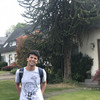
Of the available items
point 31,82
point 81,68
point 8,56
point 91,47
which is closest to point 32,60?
point 31,82

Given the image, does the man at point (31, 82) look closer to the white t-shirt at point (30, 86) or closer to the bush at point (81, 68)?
the white t-shirt at point (30, 86)

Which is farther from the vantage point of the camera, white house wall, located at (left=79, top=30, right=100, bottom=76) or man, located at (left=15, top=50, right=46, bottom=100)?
white house wall, located at (left=79, top=30, right=100, bottom=76)

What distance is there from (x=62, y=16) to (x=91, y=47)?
3.05 metres

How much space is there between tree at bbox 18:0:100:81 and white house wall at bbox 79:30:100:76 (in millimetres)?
1142

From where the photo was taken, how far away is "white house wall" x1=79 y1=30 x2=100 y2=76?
1294 cm

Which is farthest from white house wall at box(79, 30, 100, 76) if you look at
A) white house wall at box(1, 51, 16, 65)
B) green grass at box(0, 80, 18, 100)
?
white house wall at box(1, 51, 16, 65)

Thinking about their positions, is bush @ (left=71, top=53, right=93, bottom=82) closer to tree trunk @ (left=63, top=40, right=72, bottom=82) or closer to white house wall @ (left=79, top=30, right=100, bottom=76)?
white house wall @ (left=79, top=30, right=100, bottom=76)

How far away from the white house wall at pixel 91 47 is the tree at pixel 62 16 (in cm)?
114

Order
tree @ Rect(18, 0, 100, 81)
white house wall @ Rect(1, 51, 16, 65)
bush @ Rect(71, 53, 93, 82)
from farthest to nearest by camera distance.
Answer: white house wall @ Rect(1, 51, 16, 65)
bush @ Rect(71, 53, 93, 82)
tree @ Rect(18, 0, 100, 81)

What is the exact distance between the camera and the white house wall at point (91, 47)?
1294 cm

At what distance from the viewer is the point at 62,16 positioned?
12.0 m

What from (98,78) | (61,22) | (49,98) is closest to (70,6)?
(61,22)

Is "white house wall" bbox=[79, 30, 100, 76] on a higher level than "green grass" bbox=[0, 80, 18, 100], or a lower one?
higher

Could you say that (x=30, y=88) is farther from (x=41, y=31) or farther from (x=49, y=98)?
(x=41, y=31)
